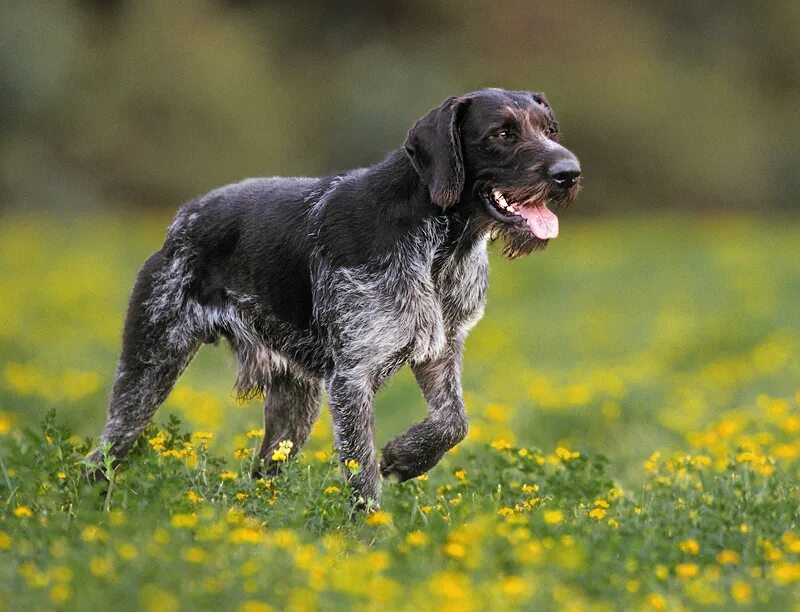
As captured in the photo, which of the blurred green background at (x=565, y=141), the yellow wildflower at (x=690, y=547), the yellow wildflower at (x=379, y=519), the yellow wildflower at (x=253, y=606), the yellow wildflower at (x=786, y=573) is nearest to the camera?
the yellow wildflower at (x=253, y=606)

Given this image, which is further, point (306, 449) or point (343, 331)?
point (306, 449)

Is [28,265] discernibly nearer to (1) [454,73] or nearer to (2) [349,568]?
(2) [349,568]

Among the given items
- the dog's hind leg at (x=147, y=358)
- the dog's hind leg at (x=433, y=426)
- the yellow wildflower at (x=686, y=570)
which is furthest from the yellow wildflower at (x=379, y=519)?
the dog's hind leg at (x=147, y=358)

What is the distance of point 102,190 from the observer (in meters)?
30.8

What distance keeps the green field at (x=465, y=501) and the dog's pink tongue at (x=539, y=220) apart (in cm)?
109

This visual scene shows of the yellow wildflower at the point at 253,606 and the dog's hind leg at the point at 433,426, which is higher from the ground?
the dog's hind leg at the point at 433,426

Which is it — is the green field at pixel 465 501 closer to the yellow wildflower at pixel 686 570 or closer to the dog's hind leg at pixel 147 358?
the yellow wildflower at pixel 686 570

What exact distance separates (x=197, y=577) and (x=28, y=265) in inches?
586

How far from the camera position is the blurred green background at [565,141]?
11023 mm

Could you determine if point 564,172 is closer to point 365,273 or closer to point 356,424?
point 365,273

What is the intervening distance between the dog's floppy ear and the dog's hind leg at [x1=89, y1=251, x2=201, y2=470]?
155 centimetres

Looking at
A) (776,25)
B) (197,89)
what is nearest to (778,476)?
(197,89)

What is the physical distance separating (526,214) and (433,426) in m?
1.12

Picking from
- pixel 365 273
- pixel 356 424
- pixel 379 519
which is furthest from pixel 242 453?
pixel 379 519
